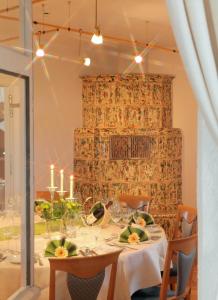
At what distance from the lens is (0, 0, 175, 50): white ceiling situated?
552cm

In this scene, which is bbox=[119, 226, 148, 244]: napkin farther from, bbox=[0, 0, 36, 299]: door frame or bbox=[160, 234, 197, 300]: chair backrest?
bbox=[0, 0, 36, 299]: door frame

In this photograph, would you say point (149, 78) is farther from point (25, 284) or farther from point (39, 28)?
point (25, 284)

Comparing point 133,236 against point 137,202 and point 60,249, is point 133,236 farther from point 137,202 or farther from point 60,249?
point 137,202

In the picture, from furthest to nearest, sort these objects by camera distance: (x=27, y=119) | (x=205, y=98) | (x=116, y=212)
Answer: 1. (x=116, y=212)
2. (x=27, y=119)
3. (x=205, y=98)

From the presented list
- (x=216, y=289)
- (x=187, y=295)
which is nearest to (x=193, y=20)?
(x=216, y=289)

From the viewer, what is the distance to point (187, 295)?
375 cm

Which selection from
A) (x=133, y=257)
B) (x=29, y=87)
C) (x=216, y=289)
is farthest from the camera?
(x=133, y=257)

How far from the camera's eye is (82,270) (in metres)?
2.98

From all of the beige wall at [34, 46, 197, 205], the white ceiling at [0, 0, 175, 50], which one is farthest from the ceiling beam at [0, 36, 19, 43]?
the beige wall at [34, 46, 197, 205]

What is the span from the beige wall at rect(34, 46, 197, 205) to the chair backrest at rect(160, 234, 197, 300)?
4.07 meters

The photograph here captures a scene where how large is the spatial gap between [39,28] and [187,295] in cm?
433

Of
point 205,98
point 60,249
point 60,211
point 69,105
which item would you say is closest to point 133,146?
point 69,105

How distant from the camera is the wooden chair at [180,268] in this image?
3375 mm

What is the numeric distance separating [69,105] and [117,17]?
6.71 ft
